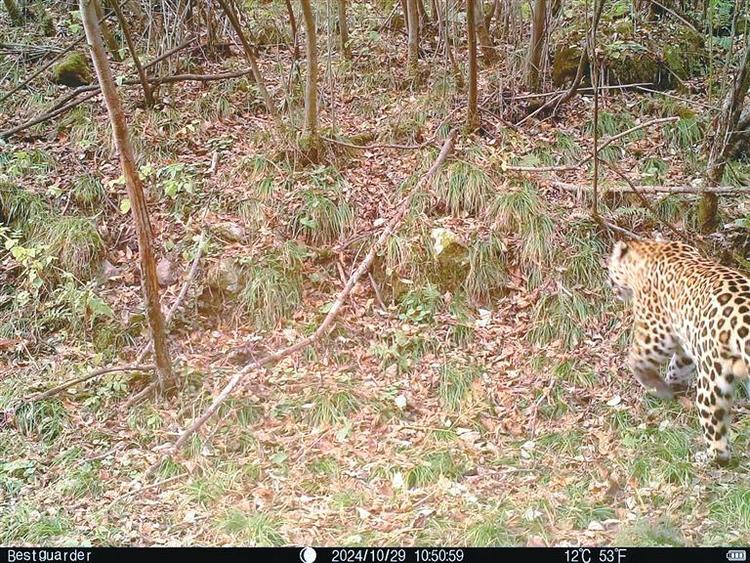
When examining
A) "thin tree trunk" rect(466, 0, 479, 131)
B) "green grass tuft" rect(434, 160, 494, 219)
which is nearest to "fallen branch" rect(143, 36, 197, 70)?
"thin tree trunk" rect(466, 0, 479, 131)

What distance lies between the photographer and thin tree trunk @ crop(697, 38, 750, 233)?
5371mm

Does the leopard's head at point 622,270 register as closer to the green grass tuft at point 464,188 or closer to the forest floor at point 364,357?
the forest floor at point 364,357

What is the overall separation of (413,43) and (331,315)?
3.85 m

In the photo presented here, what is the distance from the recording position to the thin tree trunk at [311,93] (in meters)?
6.54

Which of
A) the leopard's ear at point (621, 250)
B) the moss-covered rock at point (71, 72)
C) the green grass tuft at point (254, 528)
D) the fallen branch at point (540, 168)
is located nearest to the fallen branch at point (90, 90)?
the moss-covered rock at point (71, 72)

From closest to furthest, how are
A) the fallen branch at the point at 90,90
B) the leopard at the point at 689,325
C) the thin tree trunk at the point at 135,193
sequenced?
the leopard at the point at 689,325 → the thin tree trunk at the point at 135,193 → the fallen branch at the point at 90,90

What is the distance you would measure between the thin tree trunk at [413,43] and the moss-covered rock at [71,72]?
3.65 meters

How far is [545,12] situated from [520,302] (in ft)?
10.7

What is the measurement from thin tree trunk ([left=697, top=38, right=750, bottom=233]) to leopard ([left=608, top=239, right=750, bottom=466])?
104cm

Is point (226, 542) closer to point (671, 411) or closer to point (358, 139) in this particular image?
point (671, 411)

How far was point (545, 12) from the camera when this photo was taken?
7340 millimetres

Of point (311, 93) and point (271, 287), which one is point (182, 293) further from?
point (311, 93)

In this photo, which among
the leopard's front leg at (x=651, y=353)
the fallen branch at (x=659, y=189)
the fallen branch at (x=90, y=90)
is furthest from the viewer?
the fallen branch at (x=90, y=90)

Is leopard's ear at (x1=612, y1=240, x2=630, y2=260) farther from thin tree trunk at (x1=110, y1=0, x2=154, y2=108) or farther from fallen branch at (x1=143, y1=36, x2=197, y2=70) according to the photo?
fallen branch at (x1=143, y1=36, x2=197, y2=70)
